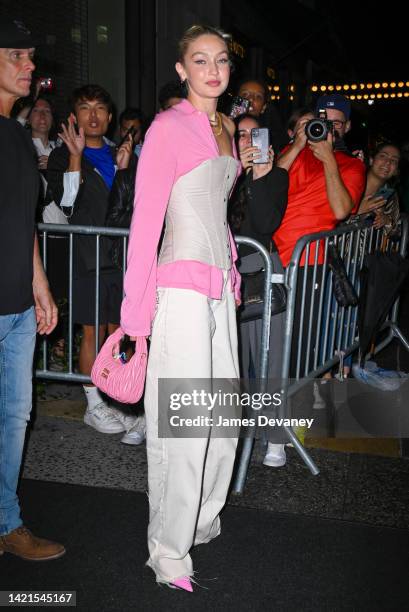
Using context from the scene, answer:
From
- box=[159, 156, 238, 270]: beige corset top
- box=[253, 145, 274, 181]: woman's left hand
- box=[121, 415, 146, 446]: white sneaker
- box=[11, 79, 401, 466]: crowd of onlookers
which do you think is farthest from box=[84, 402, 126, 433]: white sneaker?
box=[159, 156, 238, 270]: beige corset top

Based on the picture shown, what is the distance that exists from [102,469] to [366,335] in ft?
7.26

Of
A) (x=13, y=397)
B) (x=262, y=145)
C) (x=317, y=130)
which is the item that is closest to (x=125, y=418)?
(x=13, y=397)

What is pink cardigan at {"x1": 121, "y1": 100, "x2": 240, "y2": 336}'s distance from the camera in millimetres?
2617

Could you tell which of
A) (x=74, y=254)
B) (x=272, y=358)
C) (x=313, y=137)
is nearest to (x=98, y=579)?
(x=272, y=358)

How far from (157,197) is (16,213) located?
0.64 meters

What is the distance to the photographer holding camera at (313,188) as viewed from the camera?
420cm

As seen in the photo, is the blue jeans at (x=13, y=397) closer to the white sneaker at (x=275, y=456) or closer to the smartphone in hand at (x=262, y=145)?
the smartphone in hand at (x=262, y=145)

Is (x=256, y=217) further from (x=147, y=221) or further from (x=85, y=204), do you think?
(x=85, y=204)

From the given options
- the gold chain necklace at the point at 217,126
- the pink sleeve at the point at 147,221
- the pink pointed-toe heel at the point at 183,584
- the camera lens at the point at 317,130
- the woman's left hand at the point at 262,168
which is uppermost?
the camera lens at the point at 317,130

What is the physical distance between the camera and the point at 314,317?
4.71m

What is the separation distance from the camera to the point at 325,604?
2.85 meters

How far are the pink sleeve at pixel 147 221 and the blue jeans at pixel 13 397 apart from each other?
1.83ft

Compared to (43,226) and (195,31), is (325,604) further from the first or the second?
(43,226)

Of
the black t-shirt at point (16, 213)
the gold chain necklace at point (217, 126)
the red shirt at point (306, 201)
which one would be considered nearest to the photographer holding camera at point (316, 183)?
the red shirt at point (306, 201)
